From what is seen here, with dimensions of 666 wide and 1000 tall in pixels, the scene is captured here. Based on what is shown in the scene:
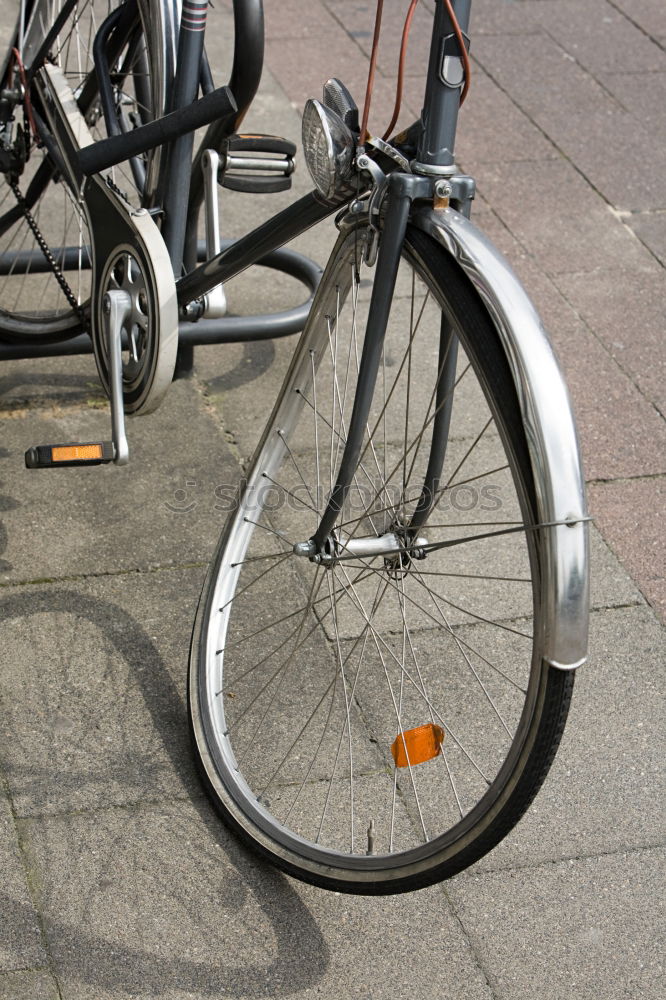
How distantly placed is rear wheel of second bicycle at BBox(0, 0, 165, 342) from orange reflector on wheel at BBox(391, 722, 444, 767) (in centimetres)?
140

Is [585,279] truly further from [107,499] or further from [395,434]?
[107,499]

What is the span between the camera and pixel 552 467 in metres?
1.59

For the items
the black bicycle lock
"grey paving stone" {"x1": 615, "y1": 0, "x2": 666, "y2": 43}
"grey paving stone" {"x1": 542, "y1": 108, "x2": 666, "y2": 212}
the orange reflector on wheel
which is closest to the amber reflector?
the black bicycle lock

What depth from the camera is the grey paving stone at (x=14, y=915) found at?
1.95 meters

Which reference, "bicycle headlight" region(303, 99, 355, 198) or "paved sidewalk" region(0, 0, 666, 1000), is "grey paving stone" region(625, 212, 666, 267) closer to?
"paved sidewalk" region(0, 0, 666, 1000)

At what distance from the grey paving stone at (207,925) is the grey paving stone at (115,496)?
718 millimetres

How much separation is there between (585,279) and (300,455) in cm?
127

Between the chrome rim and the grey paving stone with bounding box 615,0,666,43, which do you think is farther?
the grey paving stone with bounding box 615,0,666,43

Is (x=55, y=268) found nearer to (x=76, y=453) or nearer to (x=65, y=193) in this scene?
(x=65, y=193)

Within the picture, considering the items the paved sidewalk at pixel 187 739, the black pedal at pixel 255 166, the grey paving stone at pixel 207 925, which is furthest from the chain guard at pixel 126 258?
the grey paving stone at pixel 207 925

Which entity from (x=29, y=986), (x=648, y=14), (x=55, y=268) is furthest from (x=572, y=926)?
(x=648, y=14)

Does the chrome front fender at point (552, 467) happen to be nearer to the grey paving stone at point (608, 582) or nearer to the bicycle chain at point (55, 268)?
the grey paving stone at point (608, 582)

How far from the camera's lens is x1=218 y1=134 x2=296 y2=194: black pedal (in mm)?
2590

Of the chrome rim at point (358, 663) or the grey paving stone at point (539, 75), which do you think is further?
the grey paving stone at point (539, 75)
